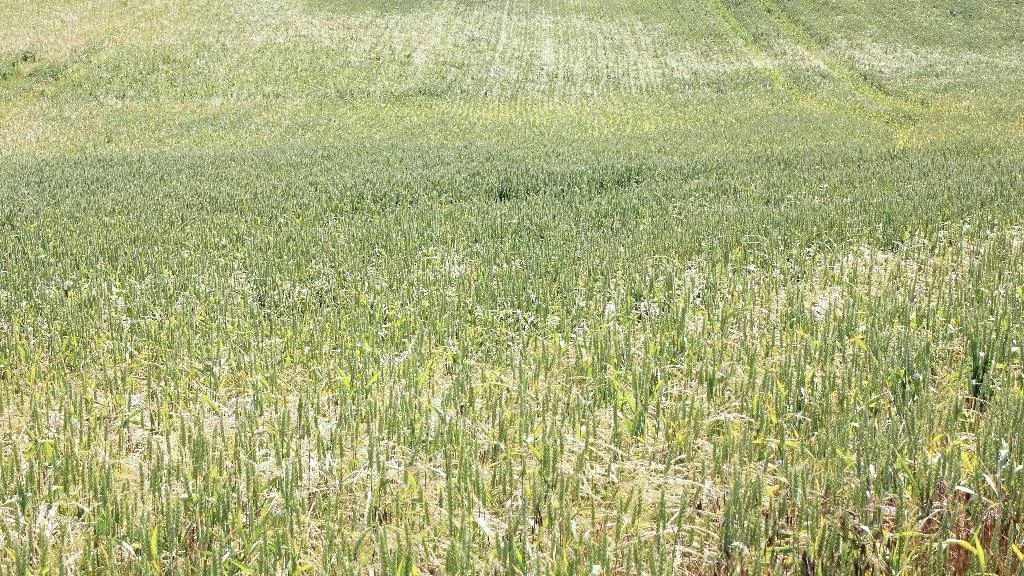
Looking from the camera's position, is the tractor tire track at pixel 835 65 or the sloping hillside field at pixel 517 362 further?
the tractor tire track at pixel 835 65

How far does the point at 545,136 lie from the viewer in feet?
74.7

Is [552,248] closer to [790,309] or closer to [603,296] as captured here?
[603,296]

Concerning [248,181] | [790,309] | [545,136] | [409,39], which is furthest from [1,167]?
[409,39]

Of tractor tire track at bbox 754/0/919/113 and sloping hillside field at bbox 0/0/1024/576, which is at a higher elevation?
tractor tire track at bbox 754/0/919/113

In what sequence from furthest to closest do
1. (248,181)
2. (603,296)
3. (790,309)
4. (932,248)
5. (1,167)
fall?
1. (1,167)
2. (248,181)
3. (932,248)
4. (603,296)
5. (790,309)

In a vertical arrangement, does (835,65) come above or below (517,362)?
above

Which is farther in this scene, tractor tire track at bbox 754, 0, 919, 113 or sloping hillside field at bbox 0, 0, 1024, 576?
tractor tire track at bbox 754, 0, 919, 113

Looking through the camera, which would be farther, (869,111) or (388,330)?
(869,111)

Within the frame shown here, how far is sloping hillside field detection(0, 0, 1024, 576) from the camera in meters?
3.28

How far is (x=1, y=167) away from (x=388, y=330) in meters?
17.9

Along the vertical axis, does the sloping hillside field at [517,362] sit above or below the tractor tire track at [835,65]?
below

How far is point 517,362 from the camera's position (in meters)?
5.59

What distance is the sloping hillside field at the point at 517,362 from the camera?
3279 mm

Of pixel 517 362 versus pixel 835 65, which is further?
pixel 835 65
